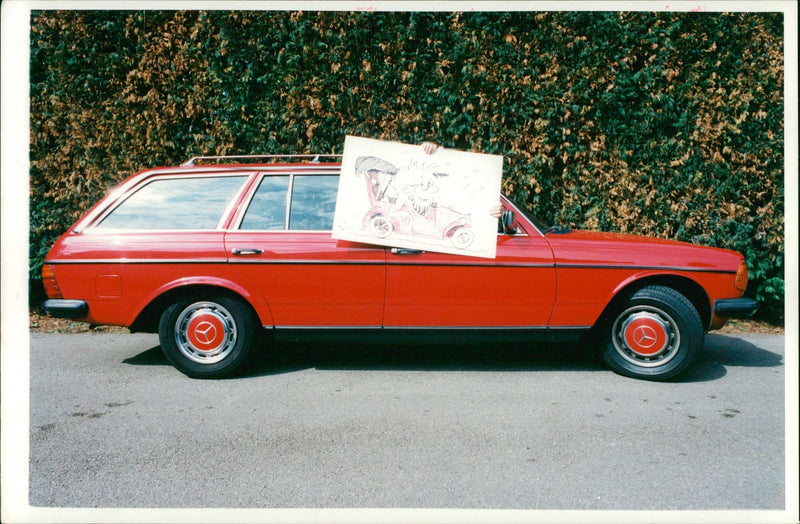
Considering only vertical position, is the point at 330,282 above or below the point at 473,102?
below

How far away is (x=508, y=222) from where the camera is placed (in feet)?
13.7

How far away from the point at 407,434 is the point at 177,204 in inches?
98.7

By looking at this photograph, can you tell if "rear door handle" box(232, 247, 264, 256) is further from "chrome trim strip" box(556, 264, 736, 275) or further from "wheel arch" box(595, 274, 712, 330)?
"wheel arch" box(595, 274, 712, 330)

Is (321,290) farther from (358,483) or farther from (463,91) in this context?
(463,91)

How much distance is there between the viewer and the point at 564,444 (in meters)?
3.12

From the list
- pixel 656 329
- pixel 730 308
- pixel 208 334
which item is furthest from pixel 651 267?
pixel 208 334

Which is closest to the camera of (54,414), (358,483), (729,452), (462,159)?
(358,483)

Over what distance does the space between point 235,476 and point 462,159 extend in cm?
261

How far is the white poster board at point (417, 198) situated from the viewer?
4062mm

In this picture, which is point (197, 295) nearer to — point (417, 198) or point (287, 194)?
point (287, 194)

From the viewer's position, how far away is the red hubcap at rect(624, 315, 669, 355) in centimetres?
418

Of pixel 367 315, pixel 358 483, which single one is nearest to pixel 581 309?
pixel 367 315

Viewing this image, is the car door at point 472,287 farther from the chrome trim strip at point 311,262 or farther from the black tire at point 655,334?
the black tire at point 655,334

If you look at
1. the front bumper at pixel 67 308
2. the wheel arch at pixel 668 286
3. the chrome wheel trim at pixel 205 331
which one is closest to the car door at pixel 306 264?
the chrome wheel trim at pixel 205 331
